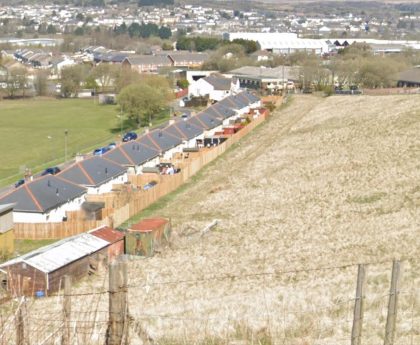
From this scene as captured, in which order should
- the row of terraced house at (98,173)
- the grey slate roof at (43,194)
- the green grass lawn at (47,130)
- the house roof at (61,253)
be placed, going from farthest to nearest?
the green grass lawn at (47,130) → the row of terraced house at (98,173) → the grey slate roof at (43,194) → the house roof at (61,253)

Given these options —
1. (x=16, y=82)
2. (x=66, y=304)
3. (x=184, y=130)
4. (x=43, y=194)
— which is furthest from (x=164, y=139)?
(x=16, y=82)

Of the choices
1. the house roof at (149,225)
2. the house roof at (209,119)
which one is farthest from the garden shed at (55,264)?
the house roof at (209,119)

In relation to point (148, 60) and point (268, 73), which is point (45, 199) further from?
point (148, 60)

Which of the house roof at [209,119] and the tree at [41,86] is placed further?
the tree at [41,86]

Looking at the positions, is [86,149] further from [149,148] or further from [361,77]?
[361,77]

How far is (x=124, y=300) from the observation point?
7.89 meters

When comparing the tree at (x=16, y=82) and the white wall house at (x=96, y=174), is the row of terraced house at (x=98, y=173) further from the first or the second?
the tree at (x=16, y=82)

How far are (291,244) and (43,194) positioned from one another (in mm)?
8875

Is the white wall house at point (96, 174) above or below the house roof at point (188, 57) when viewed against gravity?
above

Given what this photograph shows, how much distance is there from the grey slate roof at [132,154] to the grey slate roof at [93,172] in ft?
3.01

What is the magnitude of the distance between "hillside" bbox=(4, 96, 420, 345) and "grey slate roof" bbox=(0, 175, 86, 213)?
11.2 ft

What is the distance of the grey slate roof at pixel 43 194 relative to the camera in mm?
24281

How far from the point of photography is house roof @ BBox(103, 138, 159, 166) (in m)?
31.9

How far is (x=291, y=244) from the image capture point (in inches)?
820
